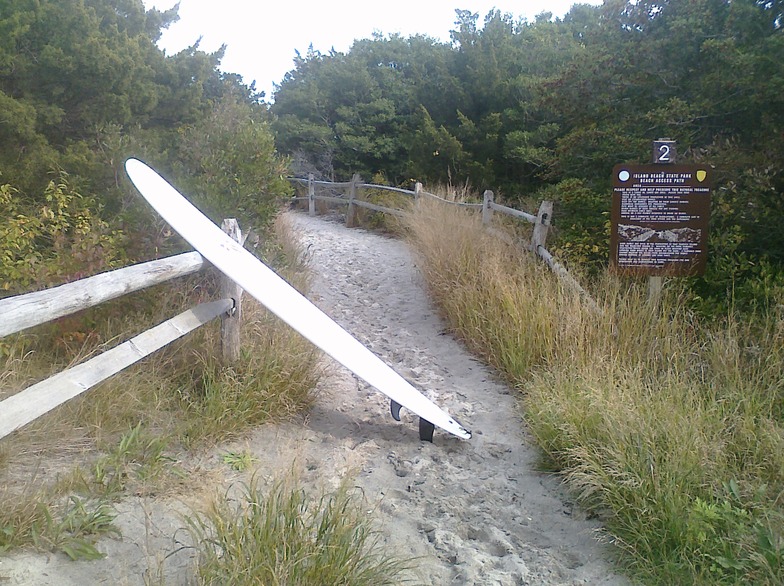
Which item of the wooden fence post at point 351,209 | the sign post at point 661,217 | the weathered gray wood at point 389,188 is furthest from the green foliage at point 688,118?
the wooden fence post at point 351,209

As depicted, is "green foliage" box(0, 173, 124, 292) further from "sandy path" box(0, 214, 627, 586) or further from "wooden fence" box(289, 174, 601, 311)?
"wooden fence" box(289, 174, 601, 311)

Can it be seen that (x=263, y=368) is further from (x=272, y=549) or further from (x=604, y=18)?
(x=604, y=18)

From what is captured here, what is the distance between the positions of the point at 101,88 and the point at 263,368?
17.6 feet

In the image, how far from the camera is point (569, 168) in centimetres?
858

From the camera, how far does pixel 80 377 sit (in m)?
2.95

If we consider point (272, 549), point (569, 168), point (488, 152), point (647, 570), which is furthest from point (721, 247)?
point (488, 152)

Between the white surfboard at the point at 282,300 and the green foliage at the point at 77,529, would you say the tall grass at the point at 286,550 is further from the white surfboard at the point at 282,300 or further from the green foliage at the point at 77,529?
the white surfboard at the point at 282,300

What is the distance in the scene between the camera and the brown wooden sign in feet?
16.6

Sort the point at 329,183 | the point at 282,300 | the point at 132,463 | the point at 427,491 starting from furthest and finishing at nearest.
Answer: the point at 329,183 → the point at 282,300 → the point at 427,491 → the point at 132,463

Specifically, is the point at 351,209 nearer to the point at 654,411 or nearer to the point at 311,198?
the point at 311,198

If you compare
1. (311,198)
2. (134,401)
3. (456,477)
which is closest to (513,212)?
(456,477)

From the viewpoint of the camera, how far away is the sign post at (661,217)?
5.07 m

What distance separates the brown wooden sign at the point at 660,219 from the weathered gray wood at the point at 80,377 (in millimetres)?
3199

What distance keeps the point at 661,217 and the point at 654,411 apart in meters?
2.11
